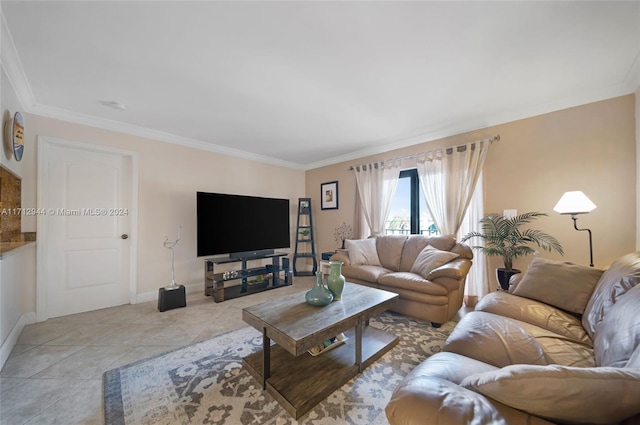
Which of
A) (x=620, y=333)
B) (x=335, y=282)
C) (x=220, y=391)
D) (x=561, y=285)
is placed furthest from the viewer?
(x=335, y=282)

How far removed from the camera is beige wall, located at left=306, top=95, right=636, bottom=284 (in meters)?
2.36

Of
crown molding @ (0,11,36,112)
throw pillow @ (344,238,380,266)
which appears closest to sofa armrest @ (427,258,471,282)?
throw pillow @ (344,238,380,266)

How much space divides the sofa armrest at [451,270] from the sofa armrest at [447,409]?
1.85m

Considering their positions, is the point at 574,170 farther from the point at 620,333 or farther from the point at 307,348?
the point at 307,348

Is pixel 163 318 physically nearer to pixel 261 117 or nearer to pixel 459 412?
pixel 261 117

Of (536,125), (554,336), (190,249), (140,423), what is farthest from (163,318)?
(536,125)

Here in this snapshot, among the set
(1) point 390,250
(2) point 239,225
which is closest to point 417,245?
(1) point 390,250

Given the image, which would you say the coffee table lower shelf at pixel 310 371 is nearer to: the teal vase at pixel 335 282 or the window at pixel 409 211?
the teal vase at pixel 335 282

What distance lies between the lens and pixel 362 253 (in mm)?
3600

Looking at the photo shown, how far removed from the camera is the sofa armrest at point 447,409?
0.71 metres

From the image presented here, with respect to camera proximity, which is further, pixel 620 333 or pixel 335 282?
pixel 335 282

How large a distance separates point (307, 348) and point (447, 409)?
879 millimetres

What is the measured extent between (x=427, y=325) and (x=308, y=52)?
288 centimetres

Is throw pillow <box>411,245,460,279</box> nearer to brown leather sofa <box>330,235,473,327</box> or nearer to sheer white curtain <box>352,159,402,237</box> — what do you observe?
brown leather sofa <box>330,235,473,327</box>
